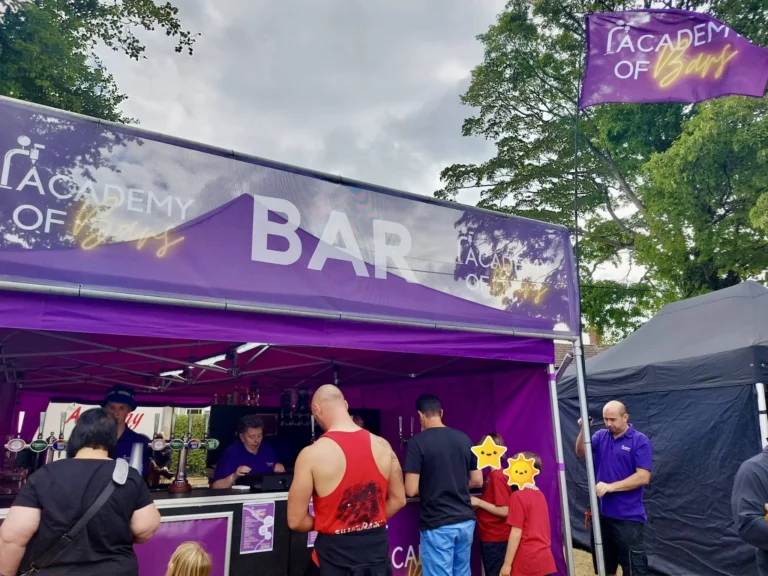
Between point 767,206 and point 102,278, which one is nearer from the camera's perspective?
point 102,278

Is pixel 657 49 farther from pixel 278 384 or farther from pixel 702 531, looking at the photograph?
pixel 278 384

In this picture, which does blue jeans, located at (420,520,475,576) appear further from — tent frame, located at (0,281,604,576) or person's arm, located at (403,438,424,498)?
tent frame, located at (0,281,604,576)

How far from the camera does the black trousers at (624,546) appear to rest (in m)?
4.12

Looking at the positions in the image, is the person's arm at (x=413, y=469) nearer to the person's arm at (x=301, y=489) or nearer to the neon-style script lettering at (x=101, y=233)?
the person's arm at (x=301, y=489)

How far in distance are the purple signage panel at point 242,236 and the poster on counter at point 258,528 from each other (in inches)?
52.4

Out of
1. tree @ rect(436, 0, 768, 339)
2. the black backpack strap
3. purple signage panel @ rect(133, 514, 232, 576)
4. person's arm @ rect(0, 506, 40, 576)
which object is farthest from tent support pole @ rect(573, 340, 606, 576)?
tree @ rect(436, 0, 768, 339)

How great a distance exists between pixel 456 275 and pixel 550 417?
149cm

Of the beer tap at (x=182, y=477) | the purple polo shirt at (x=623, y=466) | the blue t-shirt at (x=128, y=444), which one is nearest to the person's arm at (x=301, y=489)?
the beer tap at (x=182, y=477)

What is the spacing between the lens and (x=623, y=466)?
172 inches

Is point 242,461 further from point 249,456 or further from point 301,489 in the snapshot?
point 301,489

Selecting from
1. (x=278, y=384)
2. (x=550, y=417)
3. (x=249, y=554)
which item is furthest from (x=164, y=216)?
(x=278, y=384)

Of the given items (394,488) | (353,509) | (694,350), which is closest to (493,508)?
(394,488)

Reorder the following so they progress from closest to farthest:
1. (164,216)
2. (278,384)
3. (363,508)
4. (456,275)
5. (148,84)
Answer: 1. (363,508)
2. (164,216)
3. (456,275)
4. (278,384)
5. (148,84)

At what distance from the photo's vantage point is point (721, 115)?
8.80 m
